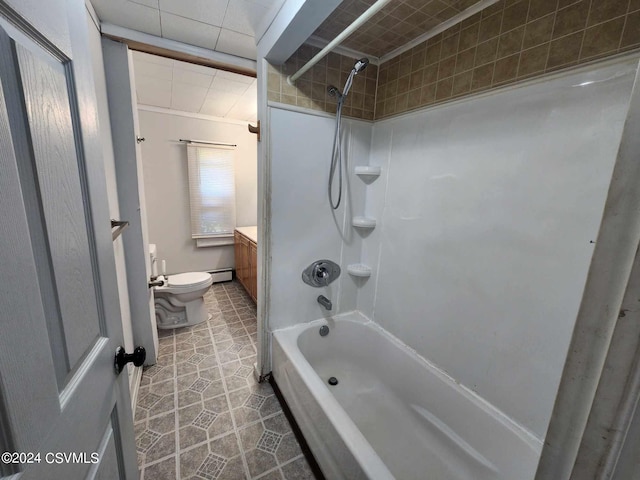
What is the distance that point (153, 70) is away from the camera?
2109 millimetres

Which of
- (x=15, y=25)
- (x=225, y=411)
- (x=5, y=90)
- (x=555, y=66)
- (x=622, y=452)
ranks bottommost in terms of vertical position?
(x=225, y=411)

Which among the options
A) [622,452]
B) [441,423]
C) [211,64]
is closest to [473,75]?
[622,452]

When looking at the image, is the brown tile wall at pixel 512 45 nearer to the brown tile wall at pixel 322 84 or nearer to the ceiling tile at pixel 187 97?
the brown tile wall at pixel 322 84

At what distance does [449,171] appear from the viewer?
1.43 m

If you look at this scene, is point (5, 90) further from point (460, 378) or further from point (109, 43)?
point (460, 378)

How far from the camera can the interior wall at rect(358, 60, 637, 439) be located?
973 mm

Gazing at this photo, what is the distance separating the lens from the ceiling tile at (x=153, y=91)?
2332mm

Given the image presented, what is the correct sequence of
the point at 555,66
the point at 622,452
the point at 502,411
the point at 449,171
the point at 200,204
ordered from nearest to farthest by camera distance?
the point at 622,452
the point at 555,66
the point at 502,411
the point at 449,171
the point at 200,204

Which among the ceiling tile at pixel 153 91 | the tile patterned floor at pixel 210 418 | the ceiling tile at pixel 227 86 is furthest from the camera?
the ceiling tile at pixel 153 91

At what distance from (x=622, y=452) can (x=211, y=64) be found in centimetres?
226

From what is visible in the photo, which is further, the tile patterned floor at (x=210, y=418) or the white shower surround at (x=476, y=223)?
the tile patterned floor at (x=210, y=418)

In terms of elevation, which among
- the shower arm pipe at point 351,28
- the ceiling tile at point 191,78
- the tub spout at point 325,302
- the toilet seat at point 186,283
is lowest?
the toilet seat at point 186,283

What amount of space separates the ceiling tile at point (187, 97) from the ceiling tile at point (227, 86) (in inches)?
5.9

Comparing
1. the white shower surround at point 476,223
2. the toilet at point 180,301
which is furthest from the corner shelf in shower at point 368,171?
the toilet at point 180,301
